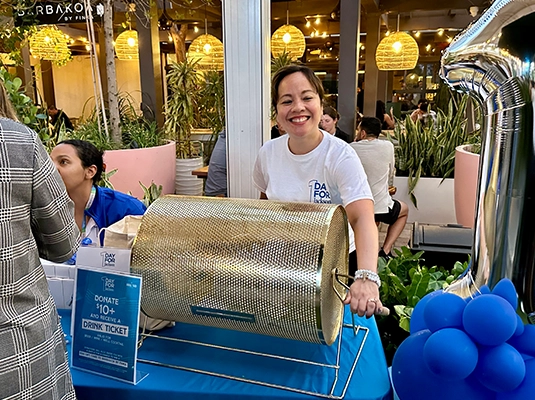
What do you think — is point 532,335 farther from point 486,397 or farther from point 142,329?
point 142,329

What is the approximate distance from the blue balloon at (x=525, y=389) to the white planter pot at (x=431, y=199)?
11.9 ft

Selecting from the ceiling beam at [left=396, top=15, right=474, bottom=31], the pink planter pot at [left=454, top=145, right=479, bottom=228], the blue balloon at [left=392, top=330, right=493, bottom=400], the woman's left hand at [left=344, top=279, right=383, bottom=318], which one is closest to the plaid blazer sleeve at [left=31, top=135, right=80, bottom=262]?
the woman's left hand at [left=344, top=279, right=383, bottom=318]

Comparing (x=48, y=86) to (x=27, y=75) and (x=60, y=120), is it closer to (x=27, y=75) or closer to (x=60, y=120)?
(x=27, y=75)

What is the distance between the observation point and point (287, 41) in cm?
Answer: 577

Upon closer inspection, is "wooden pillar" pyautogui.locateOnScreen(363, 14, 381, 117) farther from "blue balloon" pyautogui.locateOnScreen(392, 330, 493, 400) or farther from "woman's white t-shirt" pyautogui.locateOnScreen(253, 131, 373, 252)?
"blue balloon" pyautogui.locateOnScreen(392, 330, 493, 400)

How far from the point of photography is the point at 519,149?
87cm

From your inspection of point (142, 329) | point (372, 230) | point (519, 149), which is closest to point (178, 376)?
point (142, 329)

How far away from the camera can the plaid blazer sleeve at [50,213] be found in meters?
A: 0.88

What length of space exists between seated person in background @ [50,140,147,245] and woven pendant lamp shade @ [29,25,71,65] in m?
3.69

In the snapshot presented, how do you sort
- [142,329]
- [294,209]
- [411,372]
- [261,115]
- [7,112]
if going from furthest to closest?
1. [261,115]
2. [142,329]
3. [294,209]
4. [7,112]
5. [411,372]

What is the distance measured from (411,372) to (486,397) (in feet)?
0.43

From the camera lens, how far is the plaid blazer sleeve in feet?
2.87

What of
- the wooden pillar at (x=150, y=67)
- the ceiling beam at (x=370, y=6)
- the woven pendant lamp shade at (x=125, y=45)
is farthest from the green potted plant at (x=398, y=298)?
the ceiling beam at (x=370, y=6)

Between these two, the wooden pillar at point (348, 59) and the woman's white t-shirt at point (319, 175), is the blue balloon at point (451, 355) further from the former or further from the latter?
the wooden pillar at point (348, 59)
